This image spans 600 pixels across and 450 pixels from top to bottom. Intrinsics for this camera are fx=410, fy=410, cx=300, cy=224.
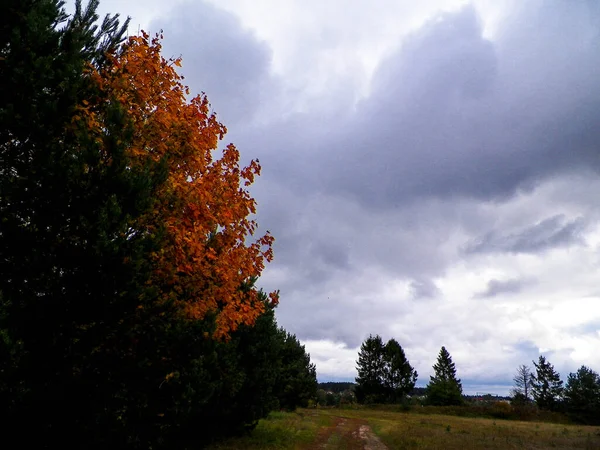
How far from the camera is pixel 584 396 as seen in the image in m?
70.4

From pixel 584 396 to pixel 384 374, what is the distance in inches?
1547

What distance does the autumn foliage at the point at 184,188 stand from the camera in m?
9.47

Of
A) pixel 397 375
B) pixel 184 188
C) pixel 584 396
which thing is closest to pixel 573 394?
pixel 584 396

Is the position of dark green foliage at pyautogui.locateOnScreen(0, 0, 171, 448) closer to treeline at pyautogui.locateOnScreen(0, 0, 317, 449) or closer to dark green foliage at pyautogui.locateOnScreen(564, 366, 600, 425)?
treeline at pyautogui.locateOnScreen(0, 0, 317, 449)

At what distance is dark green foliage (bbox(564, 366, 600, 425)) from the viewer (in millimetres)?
63344

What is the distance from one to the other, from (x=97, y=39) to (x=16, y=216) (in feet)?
18.7

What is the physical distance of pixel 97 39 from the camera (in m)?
11.1

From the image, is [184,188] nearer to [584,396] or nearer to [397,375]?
[584,396]

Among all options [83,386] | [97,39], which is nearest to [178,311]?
[83,386]

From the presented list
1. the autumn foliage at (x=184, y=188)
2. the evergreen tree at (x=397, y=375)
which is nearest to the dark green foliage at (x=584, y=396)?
the evergreen tree at (x=397, y=375)

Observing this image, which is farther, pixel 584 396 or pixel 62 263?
pixel 584 396

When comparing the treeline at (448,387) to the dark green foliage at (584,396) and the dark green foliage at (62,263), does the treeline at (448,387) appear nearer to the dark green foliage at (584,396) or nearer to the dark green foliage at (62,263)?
the dark green foliage at (584,396)

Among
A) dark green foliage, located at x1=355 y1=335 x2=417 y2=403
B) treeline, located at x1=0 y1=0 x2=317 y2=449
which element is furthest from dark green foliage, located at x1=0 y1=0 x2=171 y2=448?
dark green foliage, located at x1=355 y1=335 x2=417 y2=403

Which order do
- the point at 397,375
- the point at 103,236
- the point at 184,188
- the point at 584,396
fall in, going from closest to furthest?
the point at 103,236 → the point at 184,188 → the point at 584,396 → the point at 397,375
